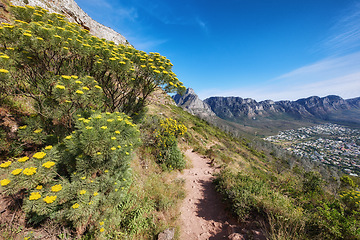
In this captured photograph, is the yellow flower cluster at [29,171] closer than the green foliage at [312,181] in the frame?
Yes

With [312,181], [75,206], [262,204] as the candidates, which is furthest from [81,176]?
[312,181]

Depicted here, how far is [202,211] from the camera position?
18.7 ft

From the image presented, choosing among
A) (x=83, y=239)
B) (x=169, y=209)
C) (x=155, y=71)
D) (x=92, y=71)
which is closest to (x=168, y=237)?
(x=169, y=209)

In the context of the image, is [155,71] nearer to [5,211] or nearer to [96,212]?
[96,212]

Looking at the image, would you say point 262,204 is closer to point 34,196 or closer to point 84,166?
point 84,166

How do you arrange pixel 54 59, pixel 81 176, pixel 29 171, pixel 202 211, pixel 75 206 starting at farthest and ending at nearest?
pixel 202 211
pixel 54 59
pixel 81 176
pixel 75 206
pixel 29 171

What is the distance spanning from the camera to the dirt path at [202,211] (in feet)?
15.3

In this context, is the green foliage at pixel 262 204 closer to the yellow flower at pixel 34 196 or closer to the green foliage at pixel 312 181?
the green foliage at pixel 312 181

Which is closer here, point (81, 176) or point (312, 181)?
point (81, 176)

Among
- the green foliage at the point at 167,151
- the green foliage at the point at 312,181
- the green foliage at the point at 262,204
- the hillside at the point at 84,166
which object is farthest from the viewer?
the green foliage at the point at 167,151

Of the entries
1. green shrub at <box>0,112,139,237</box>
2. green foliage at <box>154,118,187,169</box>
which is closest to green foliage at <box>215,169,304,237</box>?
green foliage at <box>154,118,187,169</box>

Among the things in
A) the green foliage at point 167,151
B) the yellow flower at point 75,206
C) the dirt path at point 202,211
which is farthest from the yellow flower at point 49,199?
the green foliage at point 167,151

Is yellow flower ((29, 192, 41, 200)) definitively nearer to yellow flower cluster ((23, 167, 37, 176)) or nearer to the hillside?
the hillside

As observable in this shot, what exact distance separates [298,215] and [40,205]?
5.91 meters
